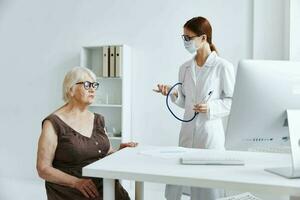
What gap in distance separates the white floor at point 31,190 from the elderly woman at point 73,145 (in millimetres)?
1669

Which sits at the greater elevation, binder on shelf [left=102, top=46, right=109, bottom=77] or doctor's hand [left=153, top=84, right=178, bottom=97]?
binder on shelf [left=102, top=46, right=109, bottom=77]

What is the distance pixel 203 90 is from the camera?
2262mm

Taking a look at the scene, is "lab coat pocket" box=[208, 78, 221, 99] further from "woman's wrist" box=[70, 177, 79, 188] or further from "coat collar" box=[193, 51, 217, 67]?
"woman's wrist" box=[70, 177, 79, 188]

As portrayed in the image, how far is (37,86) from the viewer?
13.5 ft

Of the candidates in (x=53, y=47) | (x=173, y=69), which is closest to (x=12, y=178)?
(x=53, y=47)

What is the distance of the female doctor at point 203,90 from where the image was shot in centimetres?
222

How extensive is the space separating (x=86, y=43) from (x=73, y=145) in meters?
2.35

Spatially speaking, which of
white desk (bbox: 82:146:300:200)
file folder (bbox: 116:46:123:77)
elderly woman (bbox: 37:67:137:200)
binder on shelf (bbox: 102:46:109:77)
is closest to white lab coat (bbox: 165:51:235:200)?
elderly woman (bbox: 37:67:137:200)

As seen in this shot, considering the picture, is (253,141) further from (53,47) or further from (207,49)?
(53,47)

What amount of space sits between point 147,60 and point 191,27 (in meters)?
1.42

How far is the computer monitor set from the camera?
1209 mm

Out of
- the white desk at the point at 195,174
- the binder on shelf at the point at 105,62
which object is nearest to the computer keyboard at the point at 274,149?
the white desk at the point at 195,174

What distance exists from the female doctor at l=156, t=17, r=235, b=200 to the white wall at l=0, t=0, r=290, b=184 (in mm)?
1180

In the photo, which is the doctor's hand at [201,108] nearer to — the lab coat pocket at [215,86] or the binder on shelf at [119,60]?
the lab coat pocket at [215,86]
